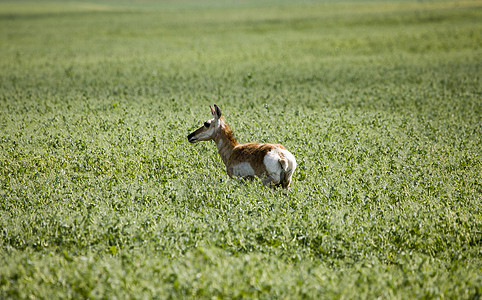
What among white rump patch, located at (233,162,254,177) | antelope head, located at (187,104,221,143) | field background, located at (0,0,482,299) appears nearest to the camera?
field background, located at (0,0,482,299)

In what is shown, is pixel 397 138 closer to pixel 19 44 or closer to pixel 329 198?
pixel 329 198

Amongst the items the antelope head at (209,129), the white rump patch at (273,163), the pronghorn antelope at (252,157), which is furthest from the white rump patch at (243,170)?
the antelope head at (209,129)

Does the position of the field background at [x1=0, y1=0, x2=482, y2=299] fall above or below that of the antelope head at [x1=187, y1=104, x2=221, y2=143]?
below

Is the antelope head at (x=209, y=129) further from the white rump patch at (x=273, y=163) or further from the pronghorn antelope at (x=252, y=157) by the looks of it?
the white rump patch at (x=273, y=163)

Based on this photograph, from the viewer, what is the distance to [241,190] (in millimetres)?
9367

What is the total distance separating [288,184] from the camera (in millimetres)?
9672

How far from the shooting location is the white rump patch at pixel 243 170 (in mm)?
9672

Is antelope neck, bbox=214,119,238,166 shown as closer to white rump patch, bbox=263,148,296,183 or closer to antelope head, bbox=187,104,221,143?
antelope head, bbox=187,104,221,143

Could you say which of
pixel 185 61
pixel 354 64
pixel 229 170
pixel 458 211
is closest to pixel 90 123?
pixel 229 170

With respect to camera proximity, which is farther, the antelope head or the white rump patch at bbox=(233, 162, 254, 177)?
the antelope head

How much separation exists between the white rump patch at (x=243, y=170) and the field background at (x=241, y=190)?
359 millimetres

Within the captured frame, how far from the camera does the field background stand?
21.1 feet

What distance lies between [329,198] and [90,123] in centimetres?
995

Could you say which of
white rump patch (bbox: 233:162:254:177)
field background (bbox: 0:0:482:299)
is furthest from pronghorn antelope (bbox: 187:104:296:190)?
field background (bbox: 0:0:482:299)
